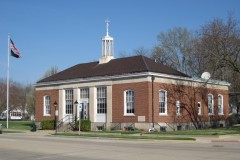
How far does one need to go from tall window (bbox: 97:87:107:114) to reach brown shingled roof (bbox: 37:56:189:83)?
1.71 meters

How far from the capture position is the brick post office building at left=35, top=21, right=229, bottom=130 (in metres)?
40.2

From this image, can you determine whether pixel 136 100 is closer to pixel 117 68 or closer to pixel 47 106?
pixel 117 68

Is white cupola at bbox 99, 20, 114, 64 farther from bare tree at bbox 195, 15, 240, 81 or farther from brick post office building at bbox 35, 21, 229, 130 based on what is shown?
bare tree at bbox 195, 15, 240, 81

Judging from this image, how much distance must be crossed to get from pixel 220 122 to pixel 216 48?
14.0 meters

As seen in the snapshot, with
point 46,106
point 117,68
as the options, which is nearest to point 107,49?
point 117,68

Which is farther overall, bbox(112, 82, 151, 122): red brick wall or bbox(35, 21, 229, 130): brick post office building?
bbox(35, 21, 229, 130): brick post office building

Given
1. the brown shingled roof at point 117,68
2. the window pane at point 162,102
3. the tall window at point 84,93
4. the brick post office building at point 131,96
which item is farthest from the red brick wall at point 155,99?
the tall window at point 84,93

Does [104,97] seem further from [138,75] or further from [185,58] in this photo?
[185,58]

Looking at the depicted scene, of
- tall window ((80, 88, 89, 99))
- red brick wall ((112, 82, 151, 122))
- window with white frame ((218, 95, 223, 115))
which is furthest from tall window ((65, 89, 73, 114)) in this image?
window with white frame ((218, 95, 223, 115))

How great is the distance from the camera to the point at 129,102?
41344 mm

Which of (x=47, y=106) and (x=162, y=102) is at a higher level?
(x=162, y=102)

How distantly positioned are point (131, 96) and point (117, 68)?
4.54 m

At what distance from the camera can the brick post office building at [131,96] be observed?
132 ft

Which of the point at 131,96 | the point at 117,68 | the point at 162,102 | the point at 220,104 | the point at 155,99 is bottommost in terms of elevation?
the point at 220,104
